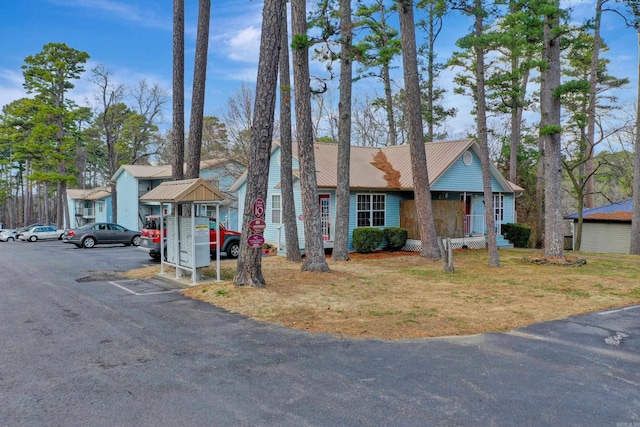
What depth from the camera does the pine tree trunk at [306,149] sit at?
1200 cm

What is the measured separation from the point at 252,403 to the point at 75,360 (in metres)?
2.56

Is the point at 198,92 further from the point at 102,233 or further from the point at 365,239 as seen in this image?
the point at 102,233

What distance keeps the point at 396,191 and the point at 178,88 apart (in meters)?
10.4

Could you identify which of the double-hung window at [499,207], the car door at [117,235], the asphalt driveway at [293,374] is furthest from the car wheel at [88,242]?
the double-hung window at [499,207]

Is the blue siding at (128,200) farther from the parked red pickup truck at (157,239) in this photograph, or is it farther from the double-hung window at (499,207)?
the double-hung window at (499,207)

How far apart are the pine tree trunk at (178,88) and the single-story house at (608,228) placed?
23.3 meters

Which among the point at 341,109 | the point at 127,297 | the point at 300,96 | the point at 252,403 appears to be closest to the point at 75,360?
the point at 252,403

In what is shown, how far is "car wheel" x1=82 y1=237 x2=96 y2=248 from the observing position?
75.9 feet

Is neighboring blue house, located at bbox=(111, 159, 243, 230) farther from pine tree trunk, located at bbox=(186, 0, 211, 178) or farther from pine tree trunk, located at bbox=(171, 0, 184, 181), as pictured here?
pine tree trunk, located at bbox=(186, 0, 211, 178)

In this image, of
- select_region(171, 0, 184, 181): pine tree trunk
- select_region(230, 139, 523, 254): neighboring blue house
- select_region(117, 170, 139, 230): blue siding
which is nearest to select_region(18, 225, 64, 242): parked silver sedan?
select_region(117, 170, 139, 230): blue siding

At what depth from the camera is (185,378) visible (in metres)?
4.66

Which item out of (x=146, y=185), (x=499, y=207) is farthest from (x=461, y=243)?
(x=146, y=185)

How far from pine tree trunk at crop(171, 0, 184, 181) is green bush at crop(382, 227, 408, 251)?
29.6ft

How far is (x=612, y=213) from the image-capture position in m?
25.9
